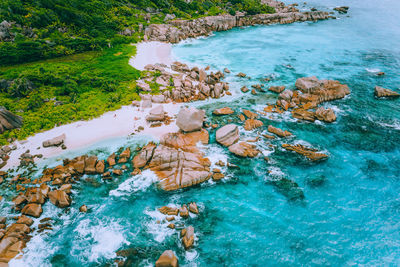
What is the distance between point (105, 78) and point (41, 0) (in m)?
27.4

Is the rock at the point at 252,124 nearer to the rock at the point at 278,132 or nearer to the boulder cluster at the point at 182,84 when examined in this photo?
the rock at the point at 278,132

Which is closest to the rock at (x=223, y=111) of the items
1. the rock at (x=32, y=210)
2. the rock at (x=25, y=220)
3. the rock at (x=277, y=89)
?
the rock at (x=277, y=89)

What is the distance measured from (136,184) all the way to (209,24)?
48625 millimetres

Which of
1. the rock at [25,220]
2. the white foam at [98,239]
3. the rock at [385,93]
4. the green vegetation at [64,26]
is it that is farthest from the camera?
the green vegetation at [64,26]

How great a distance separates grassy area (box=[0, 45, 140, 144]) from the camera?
18609 mm

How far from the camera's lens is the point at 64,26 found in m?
35.8

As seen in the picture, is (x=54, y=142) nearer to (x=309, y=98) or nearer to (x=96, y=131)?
(x=96, y=131)

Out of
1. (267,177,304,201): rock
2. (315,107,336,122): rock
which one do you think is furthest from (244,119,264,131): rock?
(315,107,336,122): rock

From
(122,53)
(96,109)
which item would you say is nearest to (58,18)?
(122,53)

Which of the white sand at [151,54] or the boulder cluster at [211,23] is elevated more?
the boulder cluster at [211,23]

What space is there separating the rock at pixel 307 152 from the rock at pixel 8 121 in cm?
2299

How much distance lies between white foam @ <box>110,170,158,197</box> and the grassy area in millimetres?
8978

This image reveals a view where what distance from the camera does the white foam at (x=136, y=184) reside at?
13414mm

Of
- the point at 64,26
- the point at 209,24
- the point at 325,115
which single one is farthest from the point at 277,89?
the point at 64,26
